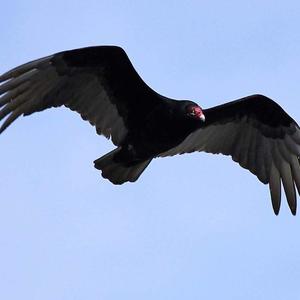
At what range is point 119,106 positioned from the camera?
13.1 m

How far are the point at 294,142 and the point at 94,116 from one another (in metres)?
2.71

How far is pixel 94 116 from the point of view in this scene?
510 inches

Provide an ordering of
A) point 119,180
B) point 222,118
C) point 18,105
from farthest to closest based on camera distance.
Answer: point 222,118
point 119,180
point 18,105

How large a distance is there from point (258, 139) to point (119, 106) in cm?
212

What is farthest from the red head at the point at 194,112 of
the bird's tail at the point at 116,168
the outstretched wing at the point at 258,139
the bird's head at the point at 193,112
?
the outstretched wing at the point at 258,139

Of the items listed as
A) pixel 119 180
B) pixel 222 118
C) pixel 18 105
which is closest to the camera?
pixel 18 105

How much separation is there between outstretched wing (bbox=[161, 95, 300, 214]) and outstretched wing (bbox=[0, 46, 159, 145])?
1.28 meters

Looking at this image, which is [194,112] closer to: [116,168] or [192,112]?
[192,112]

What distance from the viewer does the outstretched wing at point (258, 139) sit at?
14.1m

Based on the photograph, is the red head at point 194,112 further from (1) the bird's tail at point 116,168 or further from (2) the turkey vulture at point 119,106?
(1) the bird's tail at point 116,168

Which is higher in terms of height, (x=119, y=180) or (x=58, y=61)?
(x=58, y=61)

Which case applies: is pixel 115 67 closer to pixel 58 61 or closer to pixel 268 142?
pixel 58 61

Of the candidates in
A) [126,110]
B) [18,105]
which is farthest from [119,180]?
[18,105]

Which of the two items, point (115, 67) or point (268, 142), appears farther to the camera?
point (268, 142)
